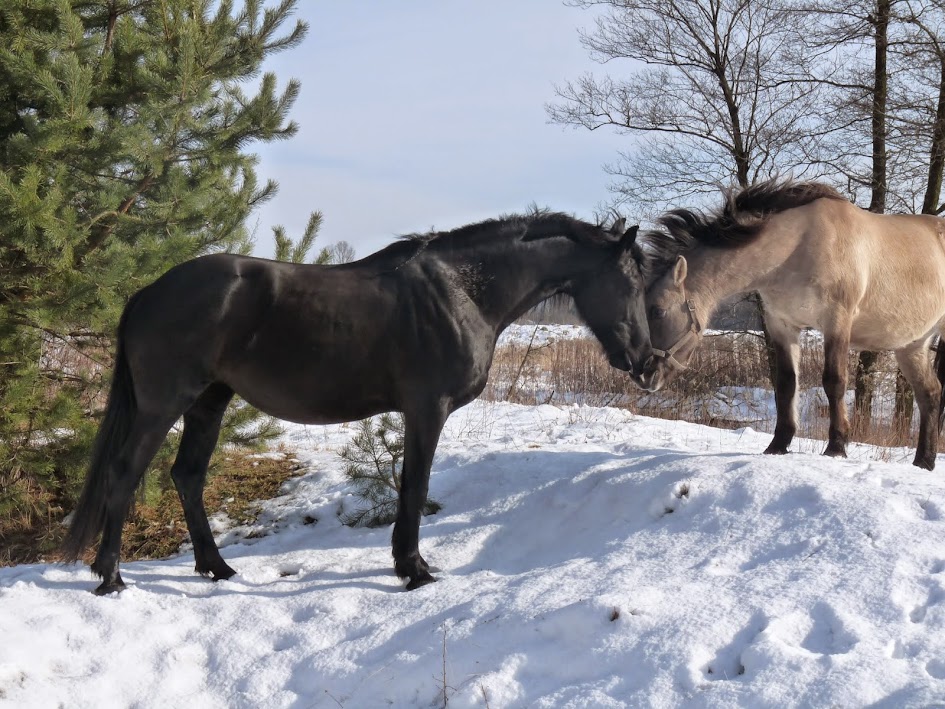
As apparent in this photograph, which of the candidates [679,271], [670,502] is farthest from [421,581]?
[679,271]

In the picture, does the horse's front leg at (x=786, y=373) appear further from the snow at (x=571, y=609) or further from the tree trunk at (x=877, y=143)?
the tree trunk at (x=877, y=143)

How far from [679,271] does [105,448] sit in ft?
13.7

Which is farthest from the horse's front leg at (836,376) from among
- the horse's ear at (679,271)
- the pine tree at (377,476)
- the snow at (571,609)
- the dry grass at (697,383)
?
the dry grass at (697,383)

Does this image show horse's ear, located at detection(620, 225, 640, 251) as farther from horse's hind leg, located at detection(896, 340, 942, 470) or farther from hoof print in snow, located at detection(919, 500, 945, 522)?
horse's hind leg, located at detection(896, 340, 942, 470)

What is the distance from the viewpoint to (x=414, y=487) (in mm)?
4340

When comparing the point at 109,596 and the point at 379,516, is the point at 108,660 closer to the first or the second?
the point at 109,596

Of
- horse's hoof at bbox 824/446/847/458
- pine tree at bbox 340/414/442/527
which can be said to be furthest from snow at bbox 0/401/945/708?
horse's hoof at bbox 824/446/847/458

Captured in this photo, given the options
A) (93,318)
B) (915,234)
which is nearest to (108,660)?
(93,318)

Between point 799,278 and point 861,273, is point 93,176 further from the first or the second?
point 861,273

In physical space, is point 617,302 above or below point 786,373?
above

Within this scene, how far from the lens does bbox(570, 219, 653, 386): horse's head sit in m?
4.62

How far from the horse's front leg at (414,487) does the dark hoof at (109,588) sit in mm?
1461

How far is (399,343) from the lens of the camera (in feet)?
14.2

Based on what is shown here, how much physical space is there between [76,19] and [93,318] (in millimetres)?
2028
